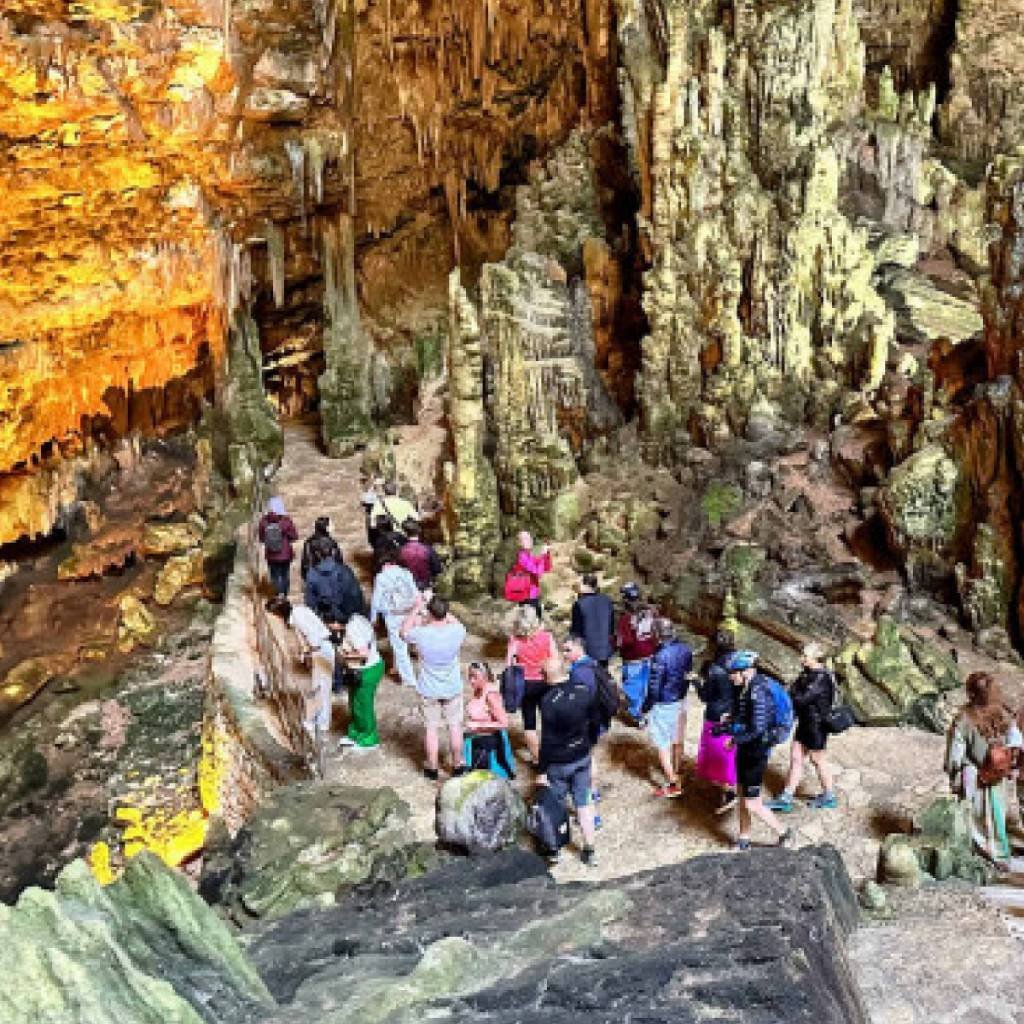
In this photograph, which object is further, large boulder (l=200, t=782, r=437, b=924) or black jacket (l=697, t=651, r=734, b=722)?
black jacket (l=697, t=651, r=734, b=722)

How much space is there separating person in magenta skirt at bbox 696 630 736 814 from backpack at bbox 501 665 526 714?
1.15m

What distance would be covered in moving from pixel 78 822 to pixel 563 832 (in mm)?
11896

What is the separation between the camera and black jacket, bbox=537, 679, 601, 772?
281 inches

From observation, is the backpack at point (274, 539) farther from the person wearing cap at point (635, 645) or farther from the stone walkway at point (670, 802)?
the person wearing cap at point (635, 645)

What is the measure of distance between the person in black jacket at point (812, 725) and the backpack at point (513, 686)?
1718 millimetres

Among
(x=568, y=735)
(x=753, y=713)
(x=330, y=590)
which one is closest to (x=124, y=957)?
(x=568, y=735)

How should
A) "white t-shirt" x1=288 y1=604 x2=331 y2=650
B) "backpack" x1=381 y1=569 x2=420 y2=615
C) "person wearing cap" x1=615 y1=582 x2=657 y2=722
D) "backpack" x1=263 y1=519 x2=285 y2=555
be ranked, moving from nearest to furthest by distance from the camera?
"person wearing cap" x1=615 y1=582 x2=657 y2=722 < "white t-shirt" x1=288 y1=604 x2=331 y2=650 < "backpack" x1=381 y1=569 x2=420 y2=615 < "backpack" x1=263 y1=519 x2=285 y2=555

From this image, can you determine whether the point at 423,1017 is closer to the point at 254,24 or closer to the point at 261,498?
the point at 261,498

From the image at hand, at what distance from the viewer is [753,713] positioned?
23.4 feet

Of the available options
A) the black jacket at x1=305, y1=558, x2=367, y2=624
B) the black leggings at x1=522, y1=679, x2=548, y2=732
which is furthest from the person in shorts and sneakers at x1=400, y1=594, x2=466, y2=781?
the black jacket at x1=305, y1=558, x2=367, y2=624

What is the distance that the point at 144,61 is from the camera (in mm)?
17188

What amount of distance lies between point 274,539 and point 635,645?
13.1 feet

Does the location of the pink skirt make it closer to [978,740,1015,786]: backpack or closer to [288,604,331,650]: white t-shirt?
[978,740,1015,786]: backpack

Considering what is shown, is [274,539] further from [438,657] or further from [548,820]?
[548,820]
